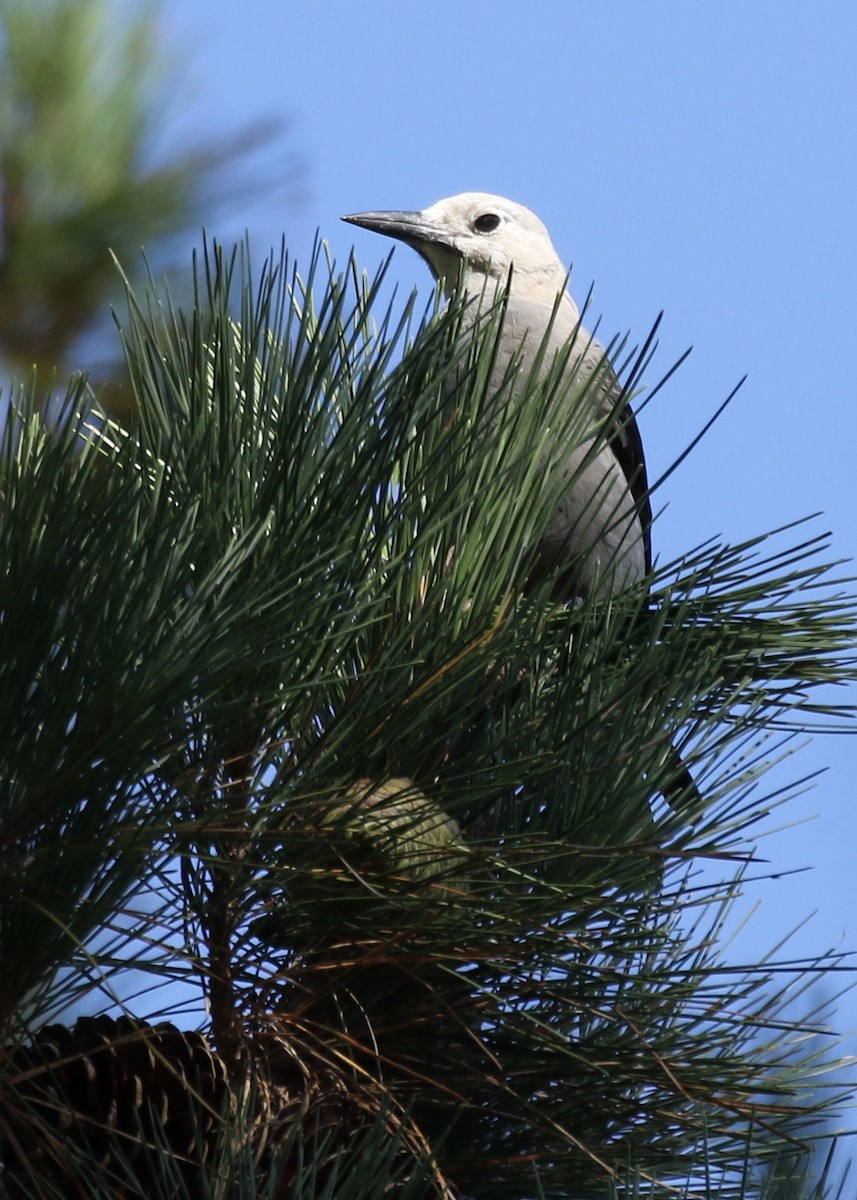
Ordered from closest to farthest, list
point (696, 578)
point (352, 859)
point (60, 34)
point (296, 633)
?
1. point (296, 633)
2. point (352, 859)
3. point (696, 578)
4. point (60, 34)

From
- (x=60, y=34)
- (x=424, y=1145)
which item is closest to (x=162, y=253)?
(x=60, y=34)

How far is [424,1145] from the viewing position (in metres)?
0.92

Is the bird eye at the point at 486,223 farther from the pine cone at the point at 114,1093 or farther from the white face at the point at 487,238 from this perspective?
the pine cone at the point at 114,1093

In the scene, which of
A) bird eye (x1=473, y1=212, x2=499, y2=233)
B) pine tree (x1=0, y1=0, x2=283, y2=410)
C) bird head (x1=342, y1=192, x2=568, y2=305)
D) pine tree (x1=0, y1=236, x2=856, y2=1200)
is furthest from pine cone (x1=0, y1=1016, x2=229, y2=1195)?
bird eye (x1=473, y1=212, x2=499, y2=233)

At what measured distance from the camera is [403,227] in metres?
2.80

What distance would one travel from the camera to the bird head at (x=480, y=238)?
281cm

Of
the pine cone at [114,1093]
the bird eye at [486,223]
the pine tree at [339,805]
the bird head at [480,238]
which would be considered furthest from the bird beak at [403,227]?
the pine cone at [114,1093]

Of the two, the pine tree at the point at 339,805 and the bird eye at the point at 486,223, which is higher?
the bird eye at the point at 486,223

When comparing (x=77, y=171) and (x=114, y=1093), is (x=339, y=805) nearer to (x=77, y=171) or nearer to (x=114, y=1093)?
(x=114, y=1093)

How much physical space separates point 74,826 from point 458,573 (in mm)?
320

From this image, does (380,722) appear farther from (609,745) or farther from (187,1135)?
(187,1135)

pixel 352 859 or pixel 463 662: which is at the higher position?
pixel 463 662

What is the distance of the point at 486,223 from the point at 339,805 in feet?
7.07

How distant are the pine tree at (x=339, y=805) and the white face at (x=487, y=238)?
1.72 meters
